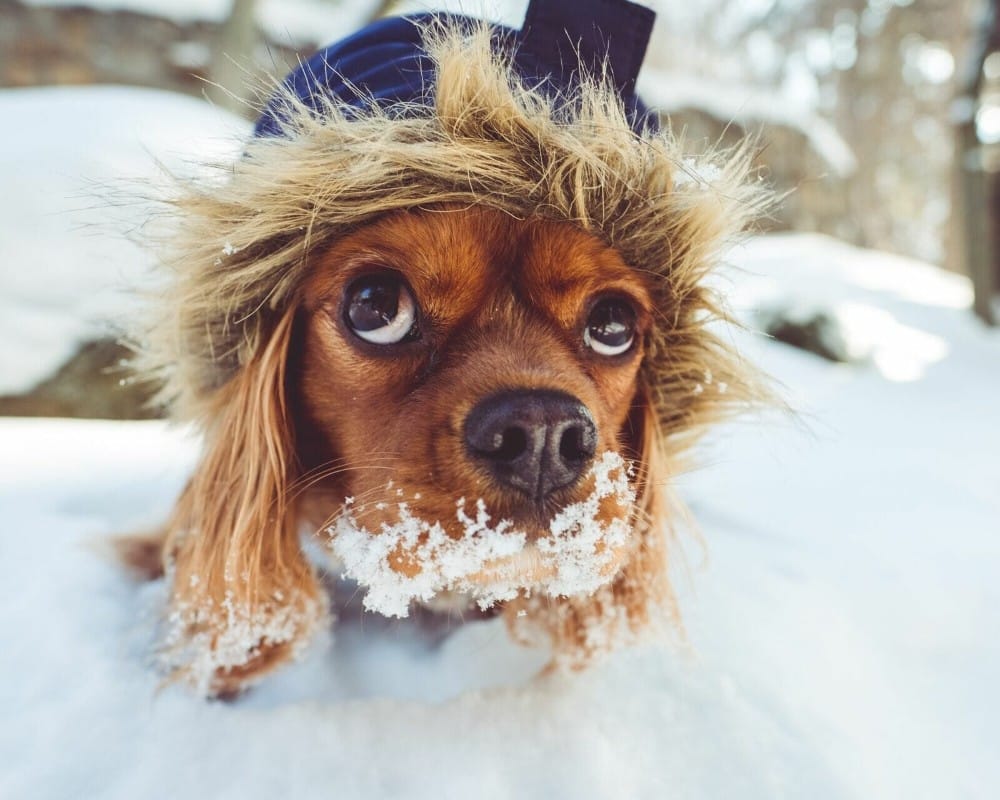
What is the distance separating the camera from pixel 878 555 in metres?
1.74

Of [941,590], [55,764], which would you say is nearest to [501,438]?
[55,764]

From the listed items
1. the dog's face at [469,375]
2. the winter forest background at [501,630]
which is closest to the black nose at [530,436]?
the dog's face at [469,375]

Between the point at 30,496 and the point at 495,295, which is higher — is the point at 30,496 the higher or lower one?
the lower one

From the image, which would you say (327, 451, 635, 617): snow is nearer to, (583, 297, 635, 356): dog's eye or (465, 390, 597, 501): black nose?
(465, 390, 597, 501): black nose

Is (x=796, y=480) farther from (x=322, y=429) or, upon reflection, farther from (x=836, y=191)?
(x=836, y=191)

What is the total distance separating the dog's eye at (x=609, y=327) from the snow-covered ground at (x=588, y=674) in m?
0.33

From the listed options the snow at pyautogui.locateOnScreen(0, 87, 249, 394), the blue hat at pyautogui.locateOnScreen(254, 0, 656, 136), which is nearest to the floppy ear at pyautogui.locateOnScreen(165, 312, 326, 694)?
the blue hat at pyautogui.locateOnScreen(254, 0, 656, 136)

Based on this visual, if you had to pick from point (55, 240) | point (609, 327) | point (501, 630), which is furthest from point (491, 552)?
point (55, 240)

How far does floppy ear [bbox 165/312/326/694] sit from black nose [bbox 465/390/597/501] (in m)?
0.47

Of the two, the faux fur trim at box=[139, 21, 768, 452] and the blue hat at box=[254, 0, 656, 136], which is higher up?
the blue hat at box=[254, 0, 656, 136]

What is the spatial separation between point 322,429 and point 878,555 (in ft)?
4.66

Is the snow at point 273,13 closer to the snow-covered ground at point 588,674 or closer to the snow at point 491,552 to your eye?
the snow-covered ground at point 588,674

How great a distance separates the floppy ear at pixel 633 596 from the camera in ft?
4.49

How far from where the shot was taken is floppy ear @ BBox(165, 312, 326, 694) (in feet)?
4.09
